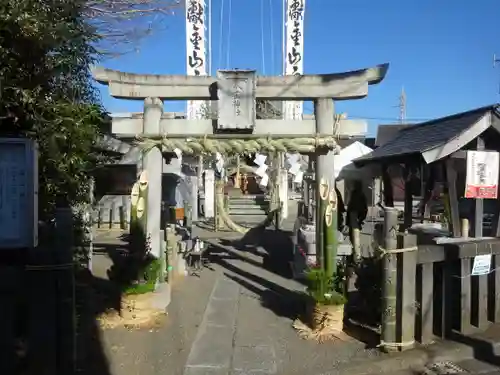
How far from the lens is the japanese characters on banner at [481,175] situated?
6.40m

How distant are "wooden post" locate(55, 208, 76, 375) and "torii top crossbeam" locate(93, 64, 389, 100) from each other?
13.2ft

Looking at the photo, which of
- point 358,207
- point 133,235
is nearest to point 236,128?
point 133,235

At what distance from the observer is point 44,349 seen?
10.8 ft

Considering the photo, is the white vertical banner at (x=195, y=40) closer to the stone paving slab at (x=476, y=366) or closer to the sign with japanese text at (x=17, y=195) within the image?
the stone paving slab at (x=476, y=366)

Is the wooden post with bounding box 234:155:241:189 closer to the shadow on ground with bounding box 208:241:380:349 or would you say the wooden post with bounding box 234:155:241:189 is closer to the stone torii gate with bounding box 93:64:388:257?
the shadow on ground with bounding box 208:241:380:349

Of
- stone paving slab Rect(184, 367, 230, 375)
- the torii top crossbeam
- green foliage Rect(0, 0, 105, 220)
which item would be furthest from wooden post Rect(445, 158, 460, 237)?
green foliage Rect(0, 0, 105, 220)

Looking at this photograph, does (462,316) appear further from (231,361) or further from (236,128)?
(236,128)

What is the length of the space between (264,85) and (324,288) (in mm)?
3209

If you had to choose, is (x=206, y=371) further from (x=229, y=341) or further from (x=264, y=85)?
(x=264, y=85)

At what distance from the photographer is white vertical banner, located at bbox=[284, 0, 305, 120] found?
22938 millimetres

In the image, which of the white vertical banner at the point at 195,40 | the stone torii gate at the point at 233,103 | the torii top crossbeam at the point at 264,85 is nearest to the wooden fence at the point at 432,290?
the stone torii gate at the point at 233,103

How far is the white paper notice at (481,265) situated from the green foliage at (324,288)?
1.59 metres

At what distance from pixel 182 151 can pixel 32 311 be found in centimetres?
394

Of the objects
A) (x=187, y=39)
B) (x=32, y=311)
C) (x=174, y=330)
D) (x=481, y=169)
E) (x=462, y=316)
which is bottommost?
(x=174, y=330)
